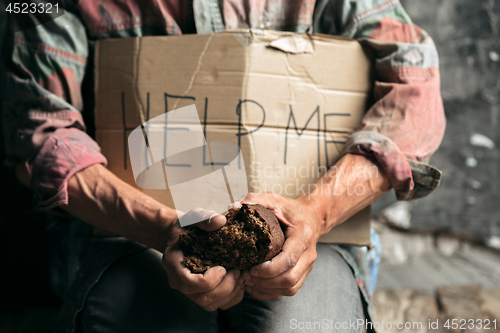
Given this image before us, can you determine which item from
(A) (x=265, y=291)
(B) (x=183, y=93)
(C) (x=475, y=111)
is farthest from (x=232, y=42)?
(C) (x=475, y=111)

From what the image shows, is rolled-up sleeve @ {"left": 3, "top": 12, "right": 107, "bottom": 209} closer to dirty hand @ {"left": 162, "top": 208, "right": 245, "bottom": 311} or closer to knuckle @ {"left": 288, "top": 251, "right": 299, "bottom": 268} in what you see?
dirty hand @ {"left": 162, "top": 208, "right": 245, "bottom": 311}

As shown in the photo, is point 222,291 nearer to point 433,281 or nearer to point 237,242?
point 237,242

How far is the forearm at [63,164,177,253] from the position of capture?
2.20 feet

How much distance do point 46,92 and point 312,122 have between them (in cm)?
62

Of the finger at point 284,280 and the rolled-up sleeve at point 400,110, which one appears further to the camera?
the rolled-up sleeve at point 400,110

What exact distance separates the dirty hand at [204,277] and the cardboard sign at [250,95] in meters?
0.22

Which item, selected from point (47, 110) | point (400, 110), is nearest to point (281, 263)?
point (400, 110)

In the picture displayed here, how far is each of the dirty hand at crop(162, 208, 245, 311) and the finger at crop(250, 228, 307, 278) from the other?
4 centimetres

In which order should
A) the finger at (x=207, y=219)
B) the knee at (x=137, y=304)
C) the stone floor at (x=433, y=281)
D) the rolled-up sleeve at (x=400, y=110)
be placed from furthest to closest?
the stone floor at (x=433, y=281), the rolled-up sleeve at (x=400, y=110), the knee at (x=137, y=304), the finger at (x=207, y=219)

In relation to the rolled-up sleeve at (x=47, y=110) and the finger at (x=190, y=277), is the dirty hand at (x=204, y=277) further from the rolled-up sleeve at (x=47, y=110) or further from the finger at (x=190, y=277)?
the rolled-up sleeve at (x=47, y=110)

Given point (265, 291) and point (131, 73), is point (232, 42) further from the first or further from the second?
point (265, 291)

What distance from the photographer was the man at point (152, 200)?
65cm

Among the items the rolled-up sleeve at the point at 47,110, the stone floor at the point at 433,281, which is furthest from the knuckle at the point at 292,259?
the stone floor at the point at 433,281

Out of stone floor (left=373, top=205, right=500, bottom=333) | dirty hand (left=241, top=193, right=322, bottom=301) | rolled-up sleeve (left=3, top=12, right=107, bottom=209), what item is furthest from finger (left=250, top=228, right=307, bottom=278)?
stone floor (left=373, top=205, right=500, bottom=333)
